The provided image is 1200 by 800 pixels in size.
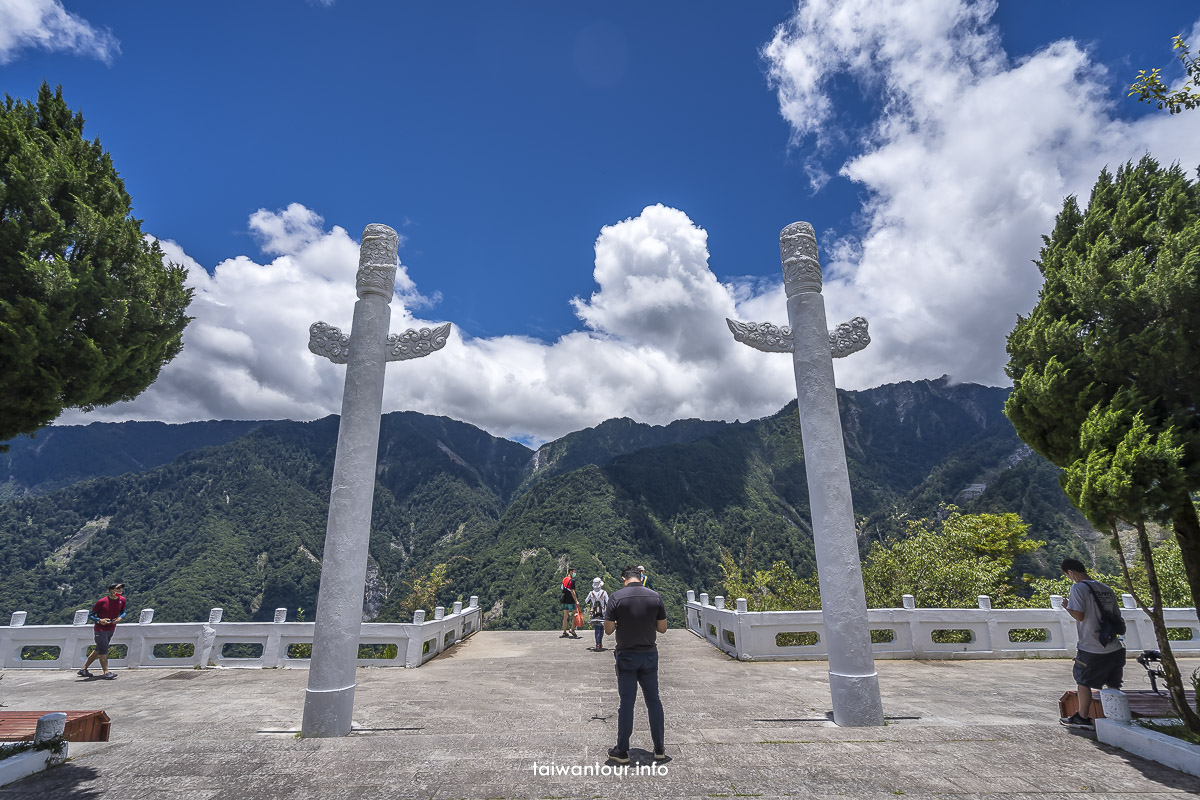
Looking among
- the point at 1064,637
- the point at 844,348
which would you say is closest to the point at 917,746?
the point at 844,348

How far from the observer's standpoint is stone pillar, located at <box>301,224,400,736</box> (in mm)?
5512

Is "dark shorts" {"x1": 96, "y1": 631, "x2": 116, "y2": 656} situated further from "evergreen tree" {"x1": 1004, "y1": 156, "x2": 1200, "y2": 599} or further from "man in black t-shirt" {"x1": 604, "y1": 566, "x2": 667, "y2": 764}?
"evergreen tree" {"x1": 1004, "y1": 156, "x2": 1200, "y2": 599}

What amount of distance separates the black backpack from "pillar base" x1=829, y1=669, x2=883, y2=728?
202cm

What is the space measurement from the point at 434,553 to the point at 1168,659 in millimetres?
124241

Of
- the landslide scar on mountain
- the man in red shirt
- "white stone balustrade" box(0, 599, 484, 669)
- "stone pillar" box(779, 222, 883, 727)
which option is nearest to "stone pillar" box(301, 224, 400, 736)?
"stone pillar" box(779, 222, 883, 727)

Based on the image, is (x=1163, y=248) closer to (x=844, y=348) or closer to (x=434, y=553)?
(x=844, y=348)

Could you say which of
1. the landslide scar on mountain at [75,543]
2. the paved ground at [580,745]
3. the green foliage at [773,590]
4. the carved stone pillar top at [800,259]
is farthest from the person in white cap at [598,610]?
the landslide scar on mountain at [75,543]

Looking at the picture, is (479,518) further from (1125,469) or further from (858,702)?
(1125,469)

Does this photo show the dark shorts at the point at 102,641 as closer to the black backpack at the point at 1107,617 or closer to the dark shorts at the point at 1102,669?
the dark shorts at the point at 1102,669

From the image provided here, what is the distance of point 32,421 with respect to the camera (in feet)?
14.4

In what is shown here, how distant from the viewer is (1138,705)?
4883mm

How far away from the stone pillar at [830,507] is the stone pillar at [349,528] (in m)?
4.71

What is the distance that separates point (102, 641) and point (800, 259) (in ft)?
41.9

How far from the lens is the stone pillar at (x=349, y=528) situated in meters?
5.51
